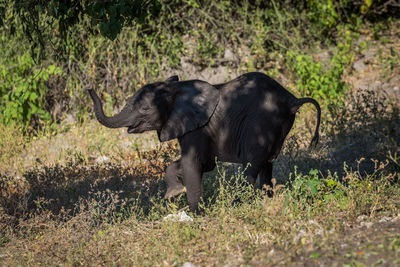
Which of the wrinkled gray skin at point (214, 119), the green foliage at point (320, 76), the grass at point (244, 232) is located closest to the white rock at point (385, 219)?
the grass at point (244, 232)

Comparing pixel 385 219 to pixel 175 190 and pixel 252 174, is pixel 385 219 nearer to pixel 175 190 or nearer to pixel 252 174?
pixel 252 174

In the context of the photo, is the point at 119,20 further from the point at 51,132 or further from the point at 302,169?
the point at 51,132

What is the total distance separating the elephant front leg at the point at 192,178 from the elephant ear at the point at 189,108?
1.05 feet

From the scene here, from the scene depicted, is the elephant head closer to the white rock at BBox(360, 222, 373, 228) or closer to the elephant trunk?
the elephant trunk

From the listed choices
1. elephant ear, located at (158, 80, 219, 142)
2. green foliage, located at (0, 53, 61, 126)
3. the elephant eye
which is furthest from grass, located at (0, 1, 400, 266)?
the elephant eye

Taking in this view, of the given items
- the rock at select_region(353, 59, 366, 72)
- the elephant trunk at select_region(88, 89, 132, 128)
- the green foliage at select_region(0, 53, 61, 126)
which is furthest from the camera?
the rock at select_region(353, 59, 366, 72)

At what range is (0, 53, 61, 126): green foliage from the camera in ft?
36.4

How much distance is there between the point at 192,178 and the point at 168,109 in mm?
802

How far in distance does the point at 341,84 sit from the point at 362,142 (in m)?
2.67

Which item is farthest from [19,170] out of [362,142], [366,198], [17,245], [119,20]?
[366,198]

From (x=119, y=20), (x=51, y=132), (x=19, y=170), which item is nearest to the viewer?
(x=119, y=20)

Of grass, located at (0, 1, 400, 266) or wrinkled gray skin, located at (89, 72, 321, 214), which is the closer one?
grass, located at (0, 1, 400, 266)

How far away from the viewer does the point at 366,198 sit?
17.0ft

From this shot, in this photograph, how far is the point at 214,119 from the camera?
6160 millimetres
